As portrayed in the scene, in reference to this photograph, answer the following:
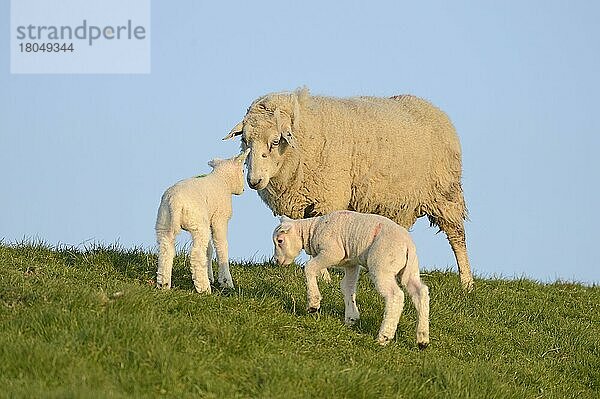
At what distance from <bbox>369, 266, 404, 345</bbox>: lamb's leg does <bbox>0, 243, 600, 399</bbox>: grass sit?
188 mm

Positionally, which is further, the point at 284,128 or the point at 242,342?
the point at 284,128

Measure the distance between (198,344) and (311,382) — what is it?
0.92 m

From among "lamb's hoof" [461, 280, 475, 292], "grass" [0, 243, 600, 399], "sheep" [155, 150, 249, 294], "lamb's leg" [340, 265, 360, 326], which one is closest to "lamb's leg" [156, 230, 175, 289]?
"sheep" [155, 150, 249, 294]

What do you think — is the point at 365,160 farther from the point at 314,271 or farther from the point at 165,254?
the point at 165,254

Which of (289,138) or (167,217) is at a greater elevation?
(289,138)

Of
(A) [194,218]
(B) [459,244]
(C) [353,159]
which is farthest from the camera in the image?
(B) [459,244]

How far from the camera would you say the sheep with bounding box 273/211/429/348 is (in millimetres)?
8273

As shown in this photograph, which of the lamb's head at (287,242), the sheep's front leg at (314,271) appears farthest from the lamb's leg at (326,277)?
the sheep's front leg at (314,271)

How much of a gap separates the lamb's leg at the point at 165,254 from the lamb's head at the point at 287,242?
38.0 inches

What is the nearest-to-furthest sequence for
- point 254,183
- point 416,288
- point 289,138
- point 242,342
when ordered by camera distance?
point 242,342 < point 416,288 < point 254,183 < point 289,138

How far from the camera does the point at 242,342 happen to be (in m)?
7.38

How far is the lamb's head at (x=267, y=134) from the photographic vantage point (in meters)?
11.8

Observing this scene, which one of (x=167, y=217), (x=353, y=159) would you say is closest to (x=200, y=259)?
(x=167, y=217)

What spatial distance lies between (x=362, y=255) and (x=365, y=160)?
4.26m
